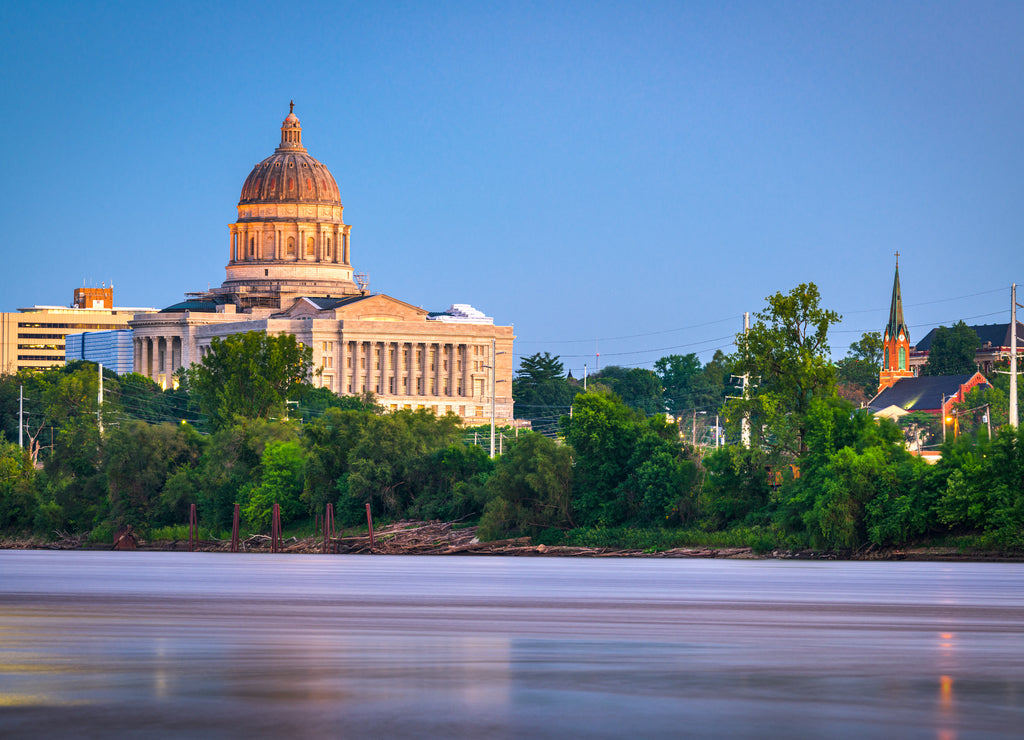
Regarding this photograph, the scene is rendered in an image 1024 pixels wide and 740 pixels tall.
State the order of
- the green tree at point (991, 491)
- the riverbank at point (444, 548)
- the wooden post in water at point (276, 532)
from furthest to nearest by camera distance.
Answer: the wooden post in water at point (276, 532) < the riverbank at point (444, 548) < the green tree at point (991, 491)

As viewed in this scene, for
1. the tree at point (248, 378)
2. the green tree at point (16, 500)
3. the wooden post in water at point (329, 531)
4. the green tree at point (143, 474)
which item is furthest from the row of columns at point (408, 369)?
the wooden post in water at point (329, 531)

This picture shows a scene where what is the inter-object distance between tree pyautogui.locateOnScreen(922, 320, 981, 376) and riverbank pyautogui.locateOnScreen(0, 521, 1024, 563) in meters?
122

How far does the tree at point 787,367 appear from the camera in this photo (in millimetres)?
59406

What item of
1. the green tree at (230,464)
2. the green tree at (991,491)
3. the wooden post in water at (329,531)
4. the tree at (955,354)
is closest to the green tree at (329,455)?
the wooden post in water at (329,531)

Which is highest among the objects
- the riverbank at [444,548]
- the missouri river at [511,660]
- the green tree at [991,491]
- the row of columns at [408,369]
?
the row of columns at [408,369]

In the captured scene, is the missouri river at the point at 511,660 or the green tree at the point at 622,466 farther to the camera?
the green tree at the point at 622,466

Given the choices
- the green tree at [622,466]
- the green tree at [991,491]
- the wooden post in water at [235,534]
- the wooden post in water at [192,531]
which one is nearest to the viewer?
the green tree at [991,491]

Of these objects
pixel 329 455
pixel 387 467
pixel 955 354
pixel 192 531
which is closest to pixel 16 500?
pixel 192 531

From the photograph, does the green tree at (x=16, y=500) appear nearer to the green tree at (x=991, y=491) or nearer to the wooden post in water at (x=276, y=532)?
the wooden post in water at (x=276, y=532)

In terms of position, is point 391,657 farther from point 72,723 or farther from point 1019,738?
point 1019,738

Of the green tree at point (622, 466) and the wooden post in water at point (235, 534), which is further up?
the green tree at point (622, 466)

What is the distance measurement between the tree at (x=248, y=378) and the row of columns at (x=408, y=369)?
265 feet

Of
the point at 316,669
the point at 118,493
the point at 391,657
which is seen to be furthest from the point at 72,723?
the point at 118,493

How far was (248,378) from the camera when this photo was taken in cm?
10662
